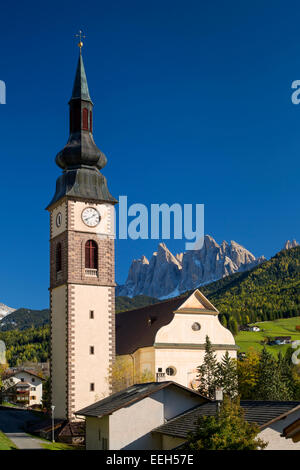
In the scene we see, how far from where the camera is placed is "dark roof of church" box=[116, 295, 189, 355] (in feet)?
190

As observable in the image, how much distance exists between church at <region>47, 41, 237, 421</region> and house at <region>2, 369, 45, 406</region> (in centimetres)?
6805

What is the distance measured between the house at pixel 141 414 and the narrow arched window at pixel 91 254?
17.2 meters

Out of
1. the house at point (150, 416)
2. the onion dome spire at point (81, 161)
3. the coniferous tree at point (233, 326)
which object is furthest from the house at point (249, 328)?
the house at point (150, 416)

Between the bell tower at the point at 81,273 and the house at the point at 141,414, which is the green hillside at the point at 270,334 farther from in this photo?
the house at the point at 141,414

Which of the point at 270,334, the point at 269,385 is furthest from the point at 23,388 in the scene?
the point at 269,385

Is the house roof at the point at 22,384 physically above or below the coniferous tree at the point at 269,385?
below

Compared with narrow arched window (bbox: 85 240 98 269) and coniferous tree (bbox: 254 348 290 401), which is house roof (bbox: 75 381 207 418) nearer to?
narrow arched window (bbox: 85 240 98 269)

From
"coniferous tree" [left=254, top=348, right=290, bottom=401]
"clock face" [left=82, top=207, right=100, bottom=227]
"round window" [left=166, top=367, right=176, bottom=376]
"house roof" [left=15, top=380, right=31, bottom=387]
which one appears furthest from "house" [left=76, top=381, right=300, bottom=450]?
"house roof" [left=15, top=380, right=31, bottom=387]

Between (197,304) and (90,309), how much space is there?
1133 centimetres

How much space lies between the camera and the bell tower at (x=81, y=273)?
164ft
